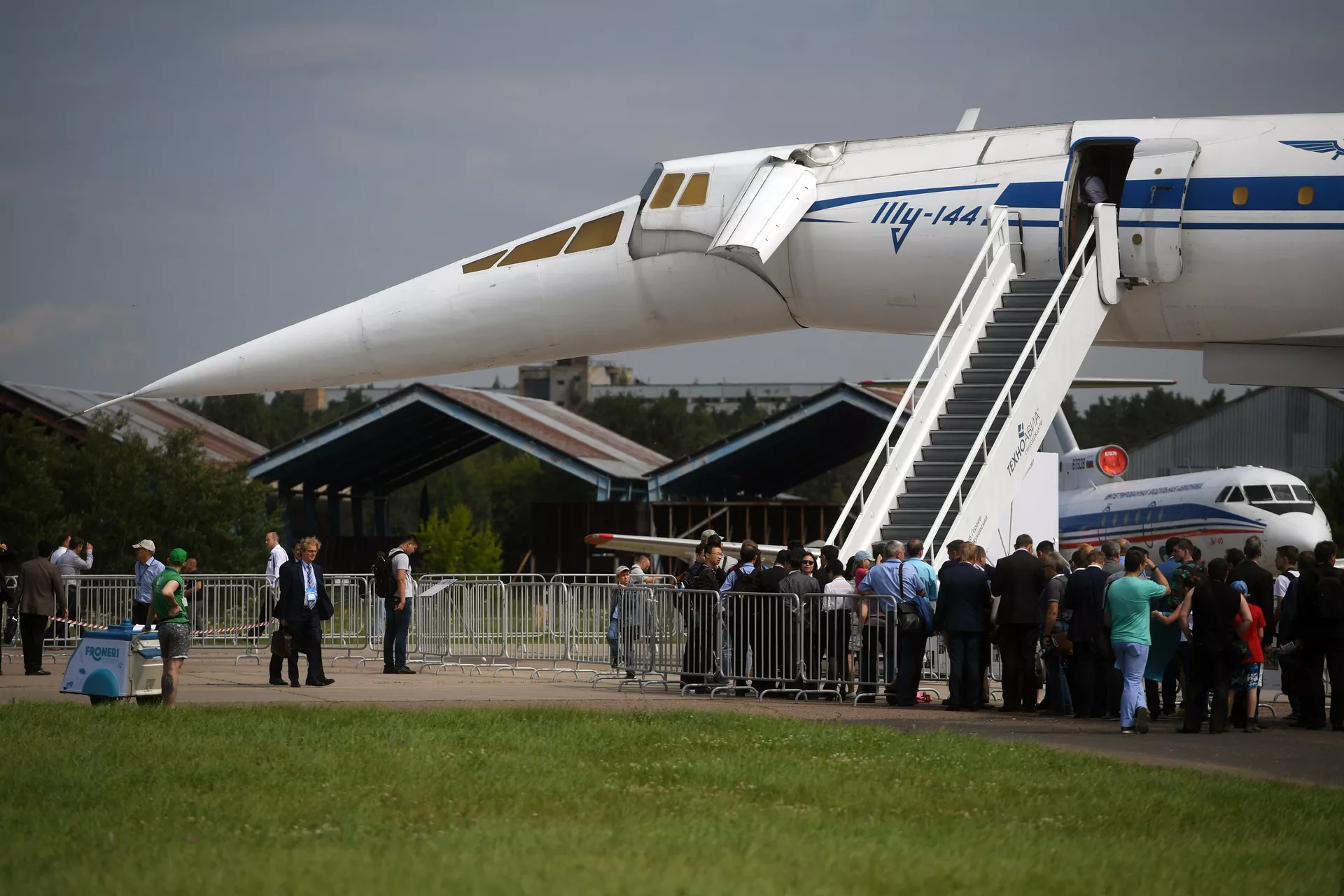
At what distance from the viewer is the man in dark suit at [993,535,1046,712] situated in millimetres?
12367

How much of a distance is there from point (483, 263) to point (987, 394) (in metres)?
6.26

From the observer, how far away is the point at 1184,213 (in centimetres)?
1554

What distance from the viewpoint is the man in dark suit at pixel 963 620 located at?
12508 mm

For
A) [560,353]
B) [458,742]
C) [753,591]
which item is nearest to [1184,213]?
[753,591]

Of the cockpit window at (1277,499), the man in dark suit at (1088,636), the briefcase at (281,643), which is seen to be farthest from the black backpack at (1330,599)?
the cockpit window at (1277,499)

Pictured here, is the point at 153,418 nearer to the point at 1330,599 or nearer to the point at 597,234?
the point at 597,234

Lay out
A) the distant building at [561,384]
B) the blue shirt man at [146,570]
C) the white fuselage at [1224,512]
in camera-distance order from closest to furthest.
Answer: the blue shirt man at [146,570] < the white fuselage at [1224,512] < the distant building at [561,384]

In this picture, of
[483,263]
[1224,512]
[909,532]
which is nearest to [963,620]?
[909,532]

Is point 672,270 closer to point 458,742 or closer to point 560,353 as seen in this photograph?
point 560,353

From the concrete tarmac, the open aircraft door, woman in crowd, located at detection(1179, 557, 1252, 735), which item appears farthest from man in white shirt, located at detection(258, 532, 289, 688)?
the open aircraft door

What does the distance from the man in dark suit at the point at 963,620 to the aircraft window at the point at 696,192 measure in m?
6.41

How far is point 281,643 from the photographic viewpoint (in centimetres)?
1419

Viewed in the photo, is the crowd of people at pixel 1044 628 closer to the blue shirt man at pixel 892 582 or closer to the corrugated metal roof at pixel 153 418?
the blue shirt man at pixel 892 582

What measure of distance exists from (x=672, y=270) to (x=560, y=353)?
1823mm
